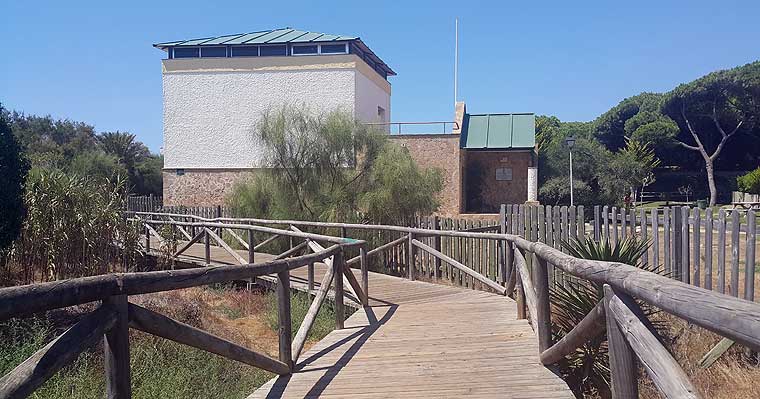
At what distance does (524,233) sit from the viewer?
10.7 metres

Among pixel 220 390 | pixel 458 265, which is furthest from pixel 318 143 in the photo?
pixel 220 390

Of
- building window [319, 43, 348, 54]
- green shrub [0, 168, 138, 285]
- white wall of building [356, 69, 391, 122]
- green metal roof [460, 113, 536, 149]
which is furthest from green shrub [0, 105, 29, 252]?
green metal roof [460, 113, 536, 149]

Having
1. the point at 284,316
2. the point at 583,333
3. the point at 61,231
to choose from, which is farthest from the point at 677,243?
the point at 61,231

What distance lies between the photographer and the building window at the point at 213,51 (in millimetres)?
29922

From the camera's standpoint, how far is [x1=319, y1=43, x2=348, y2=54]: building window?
28828mm

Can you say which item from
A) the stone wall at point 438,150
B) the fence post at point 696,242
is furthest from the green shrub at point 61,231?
the stone wall at point 438,150

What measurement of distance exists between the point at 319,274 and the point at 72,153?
3865 cm

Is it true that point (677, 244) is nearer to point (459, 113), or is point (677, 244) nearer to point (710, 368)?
point (710, 368)

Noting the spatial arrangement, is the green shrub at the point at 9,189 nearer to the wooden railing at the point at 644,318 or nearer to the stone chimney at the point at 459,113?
the wooden railing at the point at 644,318

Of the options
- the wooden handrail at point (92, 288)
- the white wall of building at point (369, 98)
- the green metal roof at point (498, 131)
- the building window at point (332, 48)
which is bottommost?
the wooden handrail at point (92, 288)

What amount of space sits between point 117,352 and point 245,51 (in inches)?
1121

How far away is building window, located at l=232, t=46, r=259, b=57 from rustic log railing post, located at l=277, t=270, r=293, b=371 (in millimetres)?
26407

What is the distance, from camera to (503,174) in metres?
29.6

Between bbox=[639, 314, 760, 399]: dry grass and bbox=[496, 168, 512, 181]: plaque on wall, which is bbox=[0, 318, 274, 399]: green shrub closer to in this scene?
bbox=[639, 314, 760, 399]: dry grass
